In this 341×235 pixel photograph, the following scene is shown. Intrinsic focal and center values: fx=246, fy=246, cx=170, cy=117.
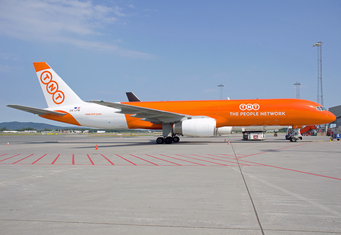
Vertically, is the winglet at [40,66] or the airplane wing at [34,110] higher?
Answer: the winglet at [40,66]

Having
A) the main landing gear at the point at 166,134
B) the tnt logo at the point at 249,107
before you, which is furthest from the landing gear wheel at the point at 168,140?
the tnt logo at the point at 249,107

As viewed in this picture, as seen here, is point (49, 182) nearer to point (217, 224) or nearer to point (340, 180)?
point (217, 224)

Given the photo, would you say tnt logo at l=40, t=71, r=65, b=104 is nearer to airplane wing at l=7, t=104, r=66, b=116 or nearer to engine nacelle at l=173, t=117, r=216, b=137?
airplane wing at l=7, t=104, r=66, b=116

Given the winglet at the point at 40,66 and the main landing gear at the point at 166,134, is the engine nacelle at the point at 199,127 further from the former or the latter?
the winglet at the point at 40,66

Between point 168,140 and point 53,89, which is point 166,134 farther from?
point 53,89

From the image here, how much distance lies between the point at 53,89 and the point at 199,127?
15.6 meters

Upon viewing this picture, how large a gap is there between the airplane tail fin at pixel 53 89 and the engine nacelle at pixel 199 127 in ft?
38.8

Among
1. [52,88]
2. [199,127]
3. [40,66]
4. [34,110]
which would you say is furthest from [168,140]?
[40,66]

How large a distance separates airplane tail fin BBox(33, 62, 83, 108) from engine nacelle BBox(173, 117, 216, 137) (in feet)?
38.8

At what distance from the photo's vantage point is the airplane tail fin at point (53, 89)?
2491 centimetres

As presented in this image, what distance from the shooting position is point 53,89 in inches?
986

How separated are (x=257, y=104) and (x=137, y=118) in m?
11.0

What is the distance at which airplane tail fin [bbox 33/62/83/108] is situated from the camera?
981 inches

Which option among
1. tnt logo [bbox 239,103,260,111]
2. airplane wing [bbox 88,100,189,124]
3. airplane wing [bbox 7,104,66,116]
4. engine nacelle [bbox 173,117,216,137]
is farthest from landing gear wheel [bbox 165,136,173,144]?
airplane wing [bbox 7,104,66,116]
